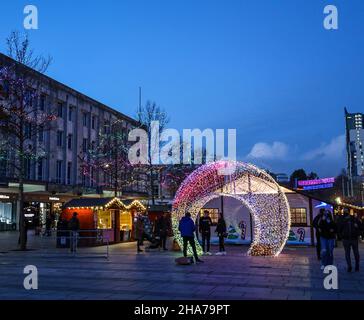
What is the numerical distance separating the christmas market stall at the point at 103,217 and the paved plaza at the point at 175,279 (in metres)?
8.28

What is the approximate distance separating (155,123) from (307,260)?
27017 millimetres

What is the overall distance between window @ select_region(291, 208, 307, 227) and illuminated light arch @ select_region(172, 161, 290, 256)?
17.1 feet

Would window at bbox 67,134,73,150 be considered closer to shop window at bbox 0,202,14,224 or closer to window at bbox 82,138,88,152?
window at bbox 82,138,88,152

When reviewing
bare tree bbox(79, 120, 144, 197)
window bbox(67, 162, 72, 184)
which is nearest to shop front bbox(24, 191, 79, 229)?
window bbox(67, 162, 72, 184)

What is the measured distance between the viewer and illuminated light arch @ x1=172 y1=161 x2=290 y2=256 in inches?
787

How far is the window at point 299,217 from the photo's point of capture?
2731 centimetres

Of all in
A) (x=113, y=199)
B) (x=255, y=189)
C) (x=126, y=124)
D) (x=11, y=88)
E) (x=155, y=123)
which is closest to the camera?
(x=255, y=189)

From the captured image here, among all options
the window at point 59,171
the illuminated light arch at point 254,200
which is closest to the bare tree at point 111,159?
the window at point 59,171

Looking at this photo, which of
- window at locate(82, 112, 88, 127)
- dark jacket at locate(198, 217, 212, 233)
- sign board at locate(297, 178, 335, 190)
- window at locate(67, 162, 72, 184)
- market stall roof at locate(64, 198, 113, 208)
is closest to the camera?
dark jacket at locate(198, 217, 212, 233)

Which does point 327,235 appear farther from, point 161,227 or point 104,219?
point 104,219

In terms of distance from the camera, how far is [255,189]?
23.3 m

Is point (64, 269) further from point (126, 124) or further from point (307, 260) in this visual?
point (126, 124)

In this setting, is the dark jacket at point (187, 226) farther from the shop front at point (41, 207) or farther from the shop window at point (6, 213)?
the shop window at point (6, 213)
